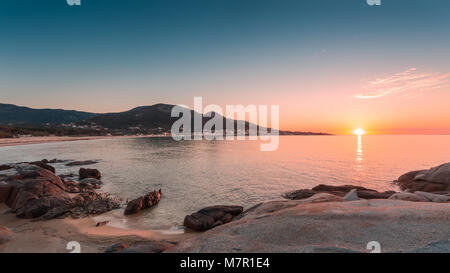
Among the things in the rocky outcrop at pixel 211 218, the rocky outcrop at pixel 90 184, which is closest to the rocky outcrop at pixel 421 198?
the rocky outcrop at pixel 211 218

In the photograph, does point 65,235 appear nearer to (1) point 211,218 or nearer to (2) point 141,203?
(2) point 141,203

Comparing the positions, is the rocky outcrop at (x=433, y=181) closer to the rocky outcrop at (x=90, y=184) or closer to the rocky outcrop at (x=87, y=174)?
the rocky outcrop at (x=90, y=184)

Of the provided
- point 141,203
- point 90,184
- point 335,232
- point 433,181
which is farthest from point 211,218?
point 433,181

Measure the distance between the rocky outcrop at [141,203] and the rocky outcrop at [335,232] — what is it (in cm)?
843

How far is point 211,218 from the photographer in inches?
449

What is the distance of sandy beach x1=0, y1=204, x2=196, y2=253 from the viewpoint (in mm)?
8250

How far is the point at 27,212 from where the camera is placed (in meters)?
11.7

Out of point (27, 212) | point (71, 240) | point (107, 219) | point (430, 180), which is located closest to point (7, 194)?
point (27, 212)

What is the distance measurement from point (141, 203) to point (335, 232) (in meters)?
12.3

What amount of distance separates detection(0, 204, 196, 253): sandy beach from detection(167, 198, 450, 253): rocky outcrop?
3999 mm

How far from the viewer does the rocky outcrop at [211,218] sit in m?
11.1

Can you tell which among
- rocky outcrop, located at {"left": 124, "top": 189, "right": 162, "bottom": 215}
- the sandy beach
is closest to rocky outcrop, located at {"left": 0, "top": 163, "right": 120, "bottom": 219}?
the sandy beach

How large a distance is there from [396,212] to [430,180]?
17424 millimetres
